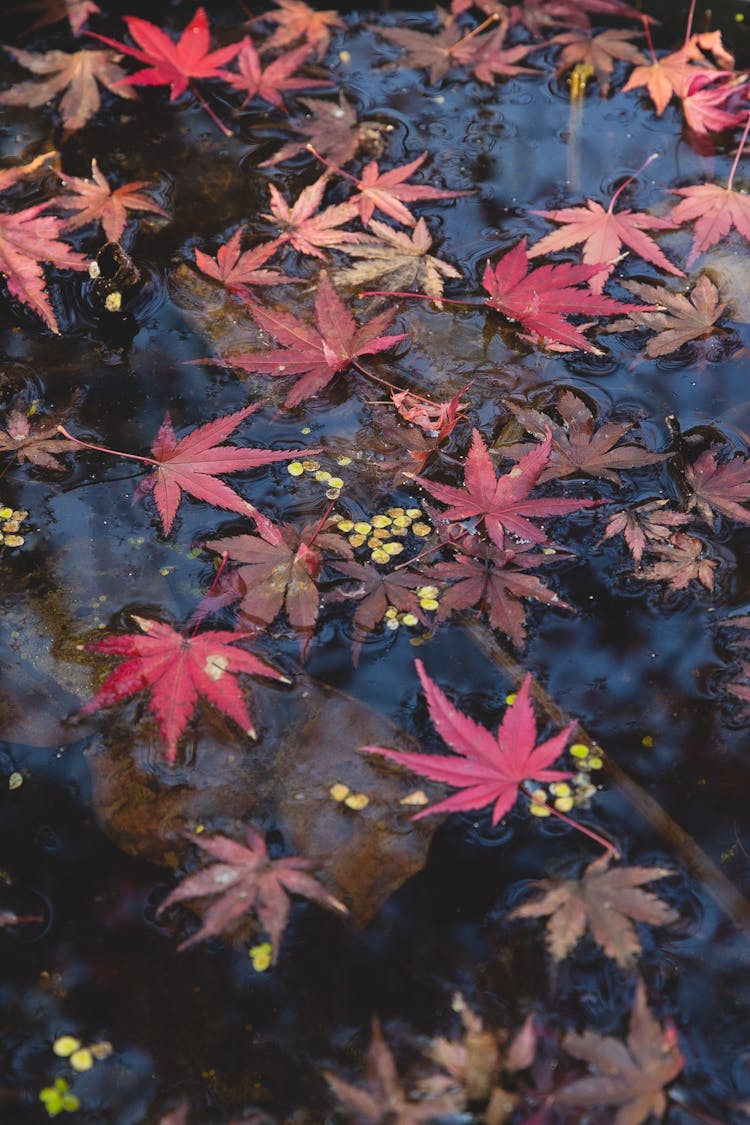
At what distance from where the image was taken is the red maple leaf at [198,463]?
8.21ft

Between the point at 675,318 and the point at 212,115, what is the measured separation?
2.02 meters

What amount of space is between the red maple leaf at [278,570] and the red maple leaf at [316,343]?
0.50 meters

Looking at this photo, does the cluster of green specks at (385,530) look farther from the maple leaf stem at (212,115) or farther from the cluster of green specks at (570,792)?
the maple leaf stem at (212,115)

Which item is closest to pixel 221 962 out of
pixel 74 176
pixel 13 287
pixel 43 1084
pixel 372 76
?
pixel 43 1084

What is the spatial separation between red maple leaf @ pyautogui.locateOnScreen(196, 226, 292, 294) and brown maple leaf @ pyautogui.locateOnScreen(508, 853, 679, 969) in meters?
2.08

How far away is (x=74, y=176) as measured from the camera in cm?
353

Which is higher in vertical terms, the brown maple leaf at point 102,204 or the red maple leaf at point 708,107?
the red maple leaf at point 708,107

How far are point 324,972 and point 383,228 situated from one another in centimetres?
235

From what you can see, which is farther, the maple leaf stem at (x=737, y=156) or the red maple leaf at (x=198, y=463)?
the maple leaf stem at (x=737, y=156)

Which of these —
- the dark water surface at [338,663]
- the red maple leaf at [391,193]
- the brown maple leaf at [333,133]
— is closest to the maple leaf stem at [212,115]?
the dark water surface at [338,663]

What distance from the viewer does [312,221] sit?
3279 millimetres

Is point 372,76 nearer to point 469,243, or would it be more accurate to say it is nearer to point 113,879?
point 469,243

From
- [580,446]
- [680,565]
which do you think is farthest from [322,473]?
[680,565]

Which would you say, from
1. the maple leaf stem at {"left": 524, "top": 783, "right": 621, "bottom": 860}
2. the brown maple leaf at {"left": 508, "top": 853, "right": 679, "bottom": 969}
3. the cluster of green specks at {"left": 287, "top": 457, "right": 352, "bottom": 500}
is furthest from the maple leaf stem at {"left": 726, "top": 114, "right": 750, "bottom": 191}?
the brown maple leaf at {"left": 508, "top": 853, "right": 679, "bottom": 969}
